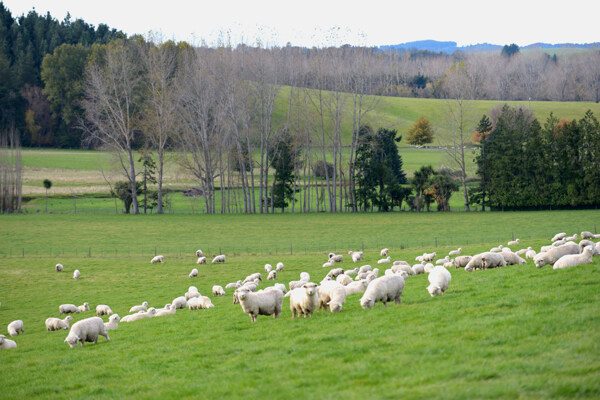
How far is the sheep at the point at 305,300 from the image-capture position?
597 inches

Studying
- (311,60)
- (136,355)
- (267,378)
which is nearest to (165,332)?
(136,355)

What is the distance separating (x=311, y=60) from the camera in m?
82.9

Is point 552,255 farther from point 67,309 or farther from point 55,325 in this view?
point 67,309

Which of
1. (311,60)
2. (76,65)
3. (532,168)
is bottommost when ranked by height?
(532,168)

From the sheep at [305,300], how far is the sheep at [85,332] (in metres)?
5.38

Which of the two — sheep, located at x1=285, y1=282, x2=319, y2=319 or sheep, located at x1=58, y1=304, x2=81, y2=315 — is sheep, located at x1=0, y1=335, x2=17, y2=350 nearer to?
sheep, located at x1=58, y1=304, x2=81, y2=315

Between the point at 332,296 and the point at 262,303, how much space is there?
6.36 ft

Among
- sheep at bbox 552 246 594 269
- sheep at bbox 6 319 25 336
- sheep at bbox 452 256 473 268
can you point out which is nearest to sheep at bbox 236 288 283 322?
sheep at bbox 552 246 594 269

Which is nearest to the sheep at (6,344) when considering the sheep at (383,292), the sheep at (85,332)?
the sheep at (85,332)

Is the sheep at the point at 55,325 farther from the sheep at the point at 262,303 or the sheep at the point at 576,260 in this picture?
the sheep at the point at 576,260

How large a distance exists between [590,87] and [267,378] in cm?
18967

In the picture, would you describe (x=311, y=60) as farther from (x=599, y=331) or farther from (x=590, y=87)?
(x=590, y=87)

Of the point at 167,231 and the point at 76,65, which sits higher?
the point at 76,65

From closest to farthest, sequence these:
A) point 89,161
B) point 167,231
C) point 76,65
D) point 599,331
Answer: point 599,331 < point 167,231 < point 89,161 < point 76,65
